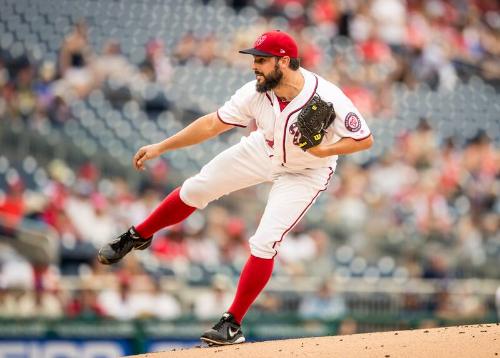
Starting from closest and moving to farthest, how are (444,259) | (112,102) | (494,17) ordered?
(444,259) < (112,102) < (494,17)

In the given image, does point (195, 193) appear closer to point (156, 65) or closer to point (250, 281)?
point (250, 281)

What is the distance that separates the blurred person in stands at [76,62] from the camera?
42.8 feet

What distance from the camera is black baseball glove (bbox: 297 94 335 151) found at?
5.79 m

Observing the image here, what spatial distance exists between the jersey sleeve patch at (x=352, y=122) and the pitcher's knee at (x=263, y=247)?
0.79 m

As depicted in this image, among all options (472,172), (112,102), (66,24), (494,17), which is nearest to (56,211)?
(112,102)

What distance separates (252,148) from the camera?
632cm

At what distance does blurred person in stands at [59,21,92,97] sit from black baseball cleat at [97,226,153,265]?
6.62m

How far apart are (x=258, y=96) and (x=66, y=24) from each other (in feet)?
28.9

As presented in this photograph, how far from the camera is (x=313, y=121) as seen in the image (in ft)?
19.0

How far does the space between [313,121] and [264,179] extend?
2.41 ft

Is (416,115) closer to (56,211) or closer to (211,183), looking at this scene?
(56,211)

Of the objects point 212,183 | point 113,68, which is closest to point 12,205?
point 113,68

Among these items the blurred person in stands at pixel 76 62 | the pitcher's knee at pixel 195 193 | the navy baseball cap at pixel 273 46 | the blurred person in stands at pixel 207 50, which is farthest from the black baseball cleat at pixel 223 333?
the blurred person in stands at pixel 207 50

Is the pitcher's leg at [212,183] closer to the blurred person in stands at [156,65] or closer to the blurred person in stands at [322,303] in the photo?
the blurred person in stands at [322,303]
